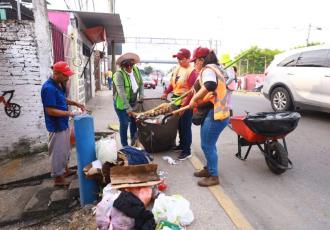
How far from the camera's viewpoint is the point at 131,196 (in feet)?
10.2

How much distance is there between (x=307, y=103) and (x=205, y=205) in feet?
19.4

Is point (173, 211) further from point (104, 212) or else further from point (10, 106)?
point (10, 106)

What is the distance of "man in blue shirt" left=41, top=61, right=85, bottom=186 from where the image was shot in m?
4.00

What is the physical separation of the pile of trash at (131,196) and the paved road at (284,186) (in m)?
0.89

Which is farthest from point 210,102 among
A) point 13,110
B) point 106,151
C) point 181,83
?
point 13,110

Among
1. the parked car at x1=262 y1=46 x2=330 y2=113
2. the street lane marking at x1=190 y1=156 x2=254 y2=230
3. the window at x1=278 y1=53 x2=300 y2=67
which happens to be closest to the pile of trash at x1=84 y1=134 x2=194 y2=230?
the street lane marking at x1=190 y1=156 x2=254 y2=230

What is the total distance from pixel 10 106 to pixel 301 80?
7.21 m

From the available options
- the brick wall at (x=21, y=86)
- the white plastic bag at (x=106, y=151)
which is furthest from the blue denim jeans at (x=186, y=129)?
the brick wall at (x=21, y=86)

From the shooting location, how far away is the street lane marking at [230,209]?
3.23 metres

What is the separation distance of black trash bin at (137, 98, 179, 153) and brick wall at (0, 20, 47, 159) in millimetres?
2066

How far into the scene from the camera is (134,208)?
9.66 ft

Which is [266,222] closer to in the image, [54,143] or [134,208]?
[134,208]

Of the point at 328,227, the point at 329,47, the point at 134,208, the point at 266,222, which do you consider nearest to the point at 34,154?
the point at 134,208

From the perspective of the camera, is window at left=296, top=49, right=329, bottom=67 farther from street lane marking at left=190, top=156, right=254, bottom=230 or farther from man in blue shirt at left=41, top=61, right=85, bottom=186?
man in blue shirt at left=41, top=61, right=85, bottom=186
